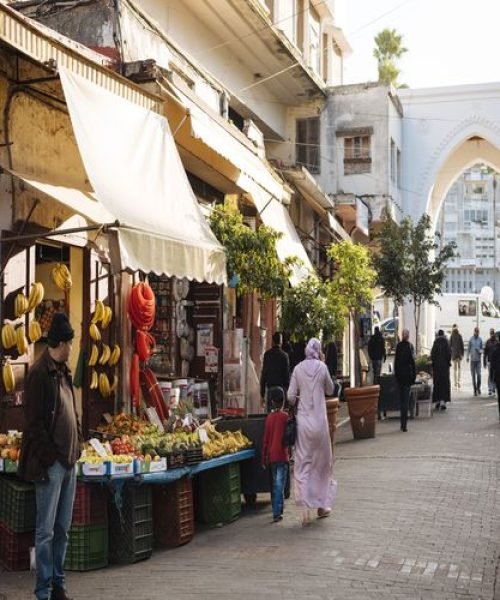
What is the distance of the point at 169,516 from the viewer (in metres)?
7.50

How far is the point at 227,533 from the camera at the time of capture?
8055 millimetres

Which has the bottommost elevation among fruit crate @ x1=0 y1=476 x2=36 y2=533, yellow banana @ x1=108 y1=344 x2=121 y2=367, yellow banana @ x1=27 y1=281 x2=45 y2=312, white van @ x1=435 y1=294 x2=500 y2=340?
fruit crate @ x1=0 y1=476 x2=36 y2=533

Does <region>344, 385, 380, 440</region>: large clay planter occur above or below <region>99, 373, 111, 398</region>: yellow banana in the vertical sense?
below

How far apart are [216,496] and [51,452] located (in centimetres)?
311

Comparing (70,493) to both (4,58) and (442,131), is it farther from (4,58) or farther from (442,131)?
(442,131)

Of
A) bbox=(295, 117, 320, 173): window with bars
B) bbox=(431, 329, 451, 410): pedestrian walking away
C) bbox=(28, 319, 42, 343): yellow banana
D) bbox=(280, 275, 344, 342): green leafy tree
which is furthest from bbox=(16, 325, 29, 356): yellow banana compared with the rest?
bbox=(295, 117, 320, 173): window with bars

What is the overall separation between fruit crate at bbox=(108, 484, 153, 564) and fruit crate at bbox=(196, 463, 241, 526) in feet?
4.62

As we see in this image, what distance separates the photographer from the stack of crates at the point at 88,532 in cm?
670

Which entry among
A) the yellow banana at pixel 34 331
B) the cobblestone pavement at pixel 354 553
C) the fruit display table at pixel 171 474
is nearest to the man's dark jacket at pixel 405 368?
the cobblestone pavement at pixel 354 553

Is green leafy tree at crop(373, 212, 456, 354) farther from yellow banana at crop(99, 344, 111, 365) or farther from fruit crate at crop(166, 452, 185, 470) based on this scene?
fruit crate at crop(166, 452, 185, 470)

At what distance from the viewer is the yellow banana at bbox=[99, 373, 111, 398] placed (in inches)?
402

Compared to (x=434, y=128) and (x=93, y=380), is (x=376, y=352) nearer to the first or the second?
(x=93, y=380)

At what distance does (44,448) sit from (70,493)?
46cm

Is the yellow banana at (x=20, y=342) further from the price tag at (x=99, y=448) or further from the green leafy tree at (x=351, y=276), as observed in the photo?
the green leafy tree at (x=351, y=276)
